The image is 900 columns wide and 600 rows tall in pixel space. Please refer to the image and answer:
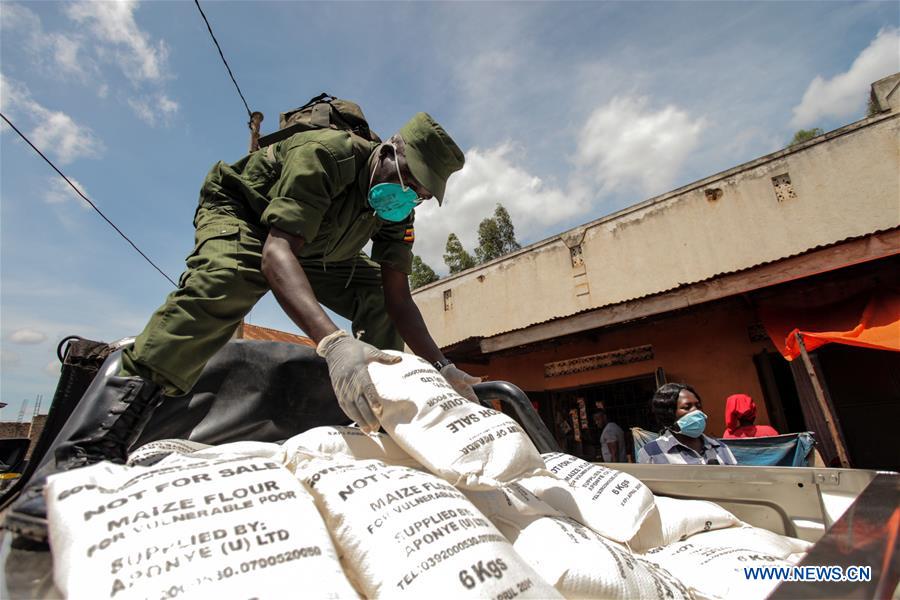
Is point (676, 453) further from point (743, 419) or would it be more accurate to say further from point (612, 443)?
point (612, 443)

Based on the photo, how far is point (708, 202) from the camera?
8.92 m

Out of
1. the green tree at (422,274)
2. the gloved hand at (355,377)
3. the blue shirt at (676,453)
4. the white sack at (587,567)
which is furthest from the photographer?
the green tree at (422,274)

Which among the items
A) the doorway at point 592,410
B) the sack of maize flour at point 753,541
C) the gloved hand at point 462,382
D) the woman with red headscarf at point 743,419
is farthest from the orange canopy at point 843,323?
the gloved hand at point 462,382

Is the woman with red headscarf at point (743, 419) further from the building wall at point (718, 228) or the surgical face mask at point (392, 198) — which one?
the building wall at point (718, 228)

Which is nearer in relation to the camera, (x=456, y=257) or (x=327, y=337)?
(x=327, y=337)

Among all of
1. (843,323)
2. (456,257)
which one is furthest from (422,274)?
(843,323)

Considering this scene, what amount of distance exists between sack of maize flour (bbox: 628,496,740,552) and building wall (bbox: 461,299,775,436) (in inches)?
202

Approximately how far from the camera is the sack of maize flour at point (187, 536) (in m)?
0.53

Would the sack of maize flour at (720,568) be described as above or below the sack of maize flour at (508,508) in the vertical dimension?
below

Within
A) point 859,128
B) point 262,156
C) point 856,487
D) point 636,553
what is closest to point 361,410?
point 636,553

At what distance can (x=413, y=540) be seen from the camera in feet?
2.12

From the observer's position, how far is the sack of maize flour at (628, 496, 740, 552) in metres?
1.06

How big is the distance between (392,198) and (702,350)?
611 centimetres

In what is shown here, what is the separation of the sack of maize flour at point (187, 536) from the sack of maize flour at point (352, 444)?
0.91 feet
